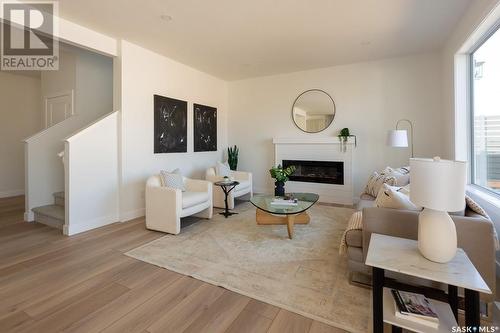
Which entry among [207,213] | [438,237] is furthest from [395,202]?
[207,213]

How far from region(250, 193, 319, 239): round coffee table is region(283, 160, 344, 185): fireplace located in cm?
170

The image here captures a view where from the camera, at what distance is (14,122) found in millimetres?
5762

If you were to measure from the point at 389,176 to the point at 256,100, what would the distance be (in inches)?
147

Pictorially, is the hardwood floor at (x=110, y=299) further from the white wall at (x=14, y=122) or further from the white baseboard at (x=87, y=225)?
the white wall at (x=14, y=122)

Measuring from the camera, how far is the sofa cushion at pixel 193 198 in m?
3.46

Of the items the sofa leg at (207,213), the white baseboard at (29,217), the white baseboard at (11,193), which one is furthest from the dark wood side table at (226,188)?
the white baseboard at (11,193)

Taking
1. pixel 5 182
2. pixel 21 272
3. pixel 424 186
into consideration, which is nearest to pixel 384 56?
pixel 424 186

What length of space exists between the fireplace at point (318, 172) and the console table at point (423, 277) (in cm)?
363

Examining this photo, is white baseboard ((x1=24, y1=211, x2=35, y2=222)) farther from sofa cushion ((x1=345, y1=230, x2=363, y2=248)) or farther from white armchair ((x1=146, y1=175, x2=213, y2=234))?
sofa cushion ((x1=345, y1=230, x2=363, y2=248))

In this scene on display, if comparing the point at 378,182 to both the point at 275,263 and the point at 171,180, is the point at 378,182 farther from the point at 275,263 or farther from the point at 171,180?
the point at 171,180

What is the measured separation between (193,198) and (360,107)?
3.82 m

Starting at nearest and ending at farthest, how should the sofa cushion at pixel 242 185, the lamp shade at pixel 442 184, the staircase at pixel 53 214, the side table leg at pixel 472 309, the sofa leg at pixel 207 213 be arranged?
the side table leg at pixel 472 309
the lamp shade at pixel 442 184
the staircase at pixel 53 214
the sofa leg at pixel 207 213
the sofa cushion at pixel 242 185

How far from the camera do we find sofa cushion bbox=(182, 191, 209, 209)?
11.4 ft

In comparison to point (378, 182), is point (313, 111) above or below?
above
